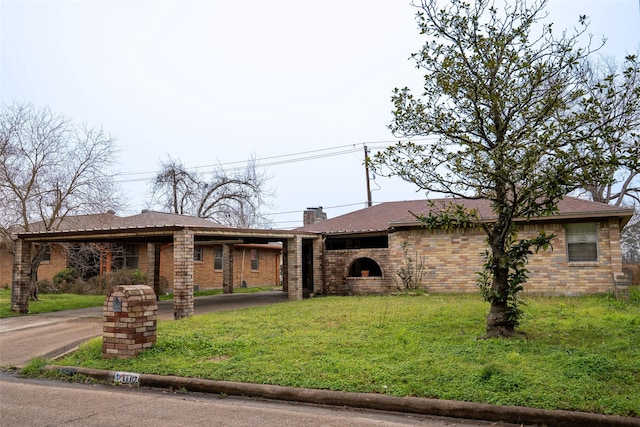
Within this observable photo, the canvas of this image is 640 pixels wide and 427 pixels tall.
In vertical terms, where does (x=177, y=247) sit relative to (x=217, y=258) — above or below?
above

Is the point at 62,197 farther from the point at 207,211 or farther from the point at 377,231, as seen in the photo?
the point at 207,211

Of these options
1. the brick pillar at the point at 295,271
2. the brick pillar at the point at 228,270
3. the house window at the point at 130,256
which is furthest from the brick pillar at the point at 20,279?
the house window at the point at 130,256

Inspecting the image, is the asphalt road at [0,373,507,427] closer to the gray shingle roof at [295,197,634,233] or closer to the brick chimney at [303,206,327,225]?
the gray shingle roof at [295,197,634,233]

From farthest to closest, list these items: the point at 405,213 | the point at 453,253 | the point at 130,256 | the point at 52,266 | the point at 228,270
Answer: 1. the point at 52,266
2. the point at 130,256
3. the point at 228,270
4. the point at 405,213
5. the point at 453,253

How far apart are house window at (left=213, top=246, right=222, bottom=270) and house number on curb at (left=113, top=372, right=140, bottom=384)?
71.3 feet

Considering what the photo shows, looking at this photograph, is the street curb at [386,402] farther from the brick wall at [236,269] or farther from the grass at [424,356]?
the brick wall at [236,269]

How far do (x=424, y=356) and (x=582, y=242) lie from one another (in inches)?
458

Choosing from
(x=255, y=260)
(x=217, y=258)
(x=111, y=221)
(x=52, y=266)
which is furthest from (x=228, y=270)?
(x=52, y=266)

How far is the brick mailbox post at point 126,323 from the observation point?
7855 millimetres

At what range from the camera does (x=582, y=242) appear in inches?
636

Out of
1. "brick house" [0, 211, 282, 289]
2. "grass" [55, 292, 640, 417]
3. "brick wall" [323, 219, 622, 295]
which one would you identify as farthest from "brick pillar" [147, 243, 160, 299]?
"grass" [55, 292, 640, 417]

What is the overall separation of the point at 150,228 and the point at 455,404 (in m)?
9.79

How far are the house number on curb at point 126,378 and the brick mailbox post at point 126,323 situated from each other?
646 millimetres

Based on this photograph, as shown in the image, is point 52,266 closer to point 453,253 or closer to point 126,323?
point 453,253
